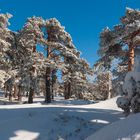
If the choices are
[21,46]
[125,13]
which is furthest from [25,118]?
[21,46]

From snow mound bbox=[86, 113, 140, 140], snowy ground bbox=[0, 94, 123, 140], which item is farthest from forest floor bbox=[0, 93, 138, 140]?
snow mound bbox=[86, 113, 140, 140]

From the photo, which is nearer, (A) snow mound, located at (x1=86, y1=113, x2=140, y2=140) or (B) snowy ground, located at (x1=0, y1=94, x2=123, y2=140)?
(A) snow mound, located at (x1=86, y1=113, x2=140, y2=140)

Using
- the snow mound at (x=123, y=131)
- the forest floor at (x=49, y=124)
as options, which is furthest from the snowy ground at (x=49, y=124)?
the snow mound at (x=123, y=131)

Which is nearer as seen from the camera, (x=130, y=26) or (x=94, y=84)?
(x=130, y=26)

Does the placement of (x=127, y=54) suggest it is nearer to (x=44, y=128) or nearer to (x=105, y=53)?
(x=105, y=53)

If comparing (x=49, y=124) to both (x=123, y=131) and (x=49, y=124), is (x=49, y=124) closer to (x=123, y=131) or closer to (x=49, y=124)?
(x=49, y=124)

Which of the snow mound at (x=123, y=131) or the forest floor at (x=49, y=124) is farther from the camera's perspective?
the forest floor at (x=49, y=124)

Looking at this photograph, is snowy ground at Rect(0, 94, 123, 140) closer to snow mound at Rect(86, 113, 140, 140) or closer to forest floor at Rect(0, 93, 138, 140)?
forest floor at Rect(0, 93, 138, 140)

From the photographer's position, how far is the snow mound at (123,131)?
26.2 ft

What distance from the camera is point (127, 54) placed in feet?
Answer: 105

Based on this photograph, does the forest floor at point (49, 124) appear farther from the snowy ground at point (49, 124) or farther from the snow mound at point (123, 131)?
the snow mound at point (123, 131)

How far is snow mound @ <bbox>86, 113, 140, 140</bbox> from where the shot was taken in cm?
799

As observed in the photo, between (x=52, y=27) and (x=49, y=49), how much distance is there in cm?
235

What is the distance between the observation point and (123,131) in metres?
8.41
